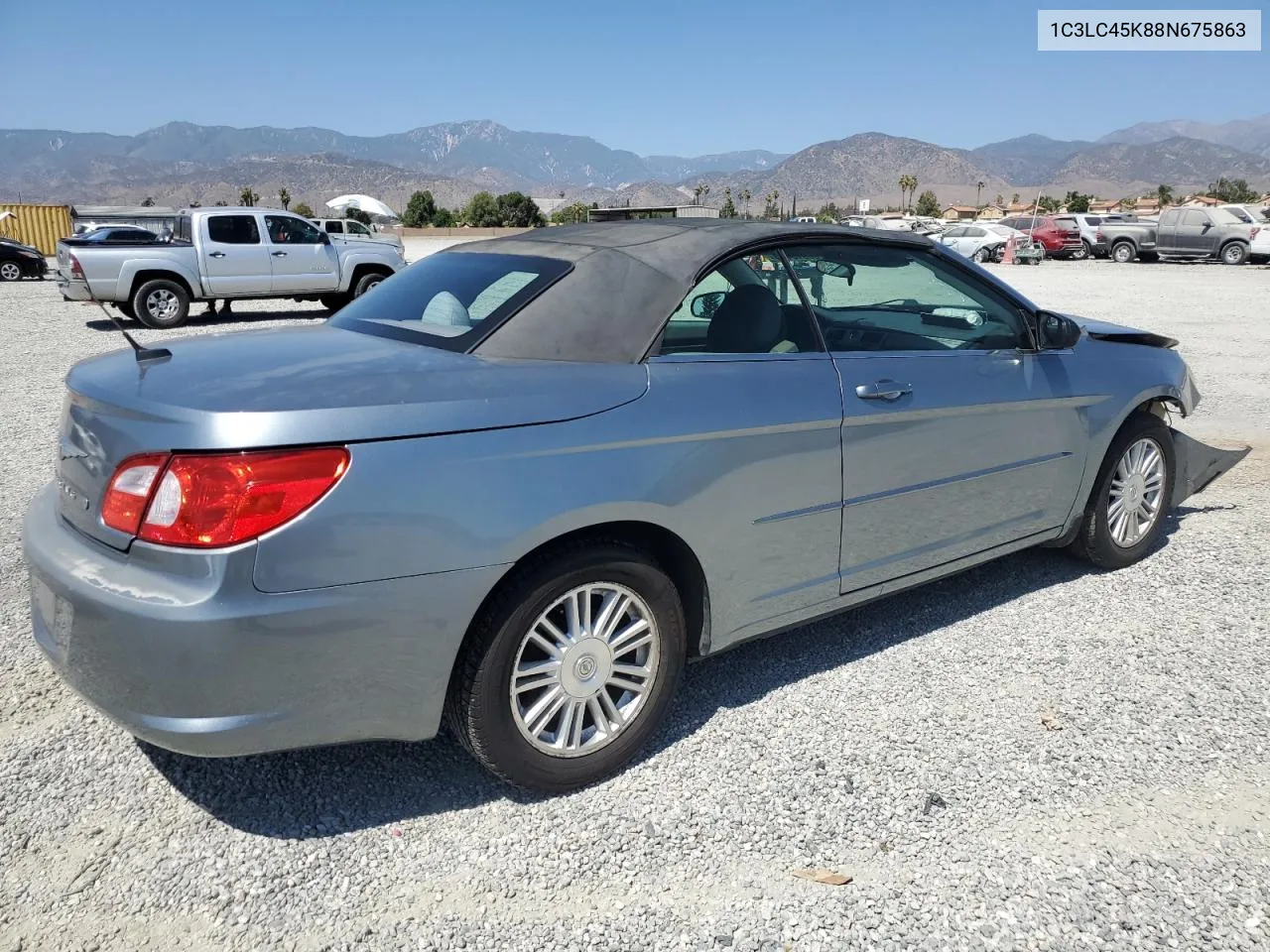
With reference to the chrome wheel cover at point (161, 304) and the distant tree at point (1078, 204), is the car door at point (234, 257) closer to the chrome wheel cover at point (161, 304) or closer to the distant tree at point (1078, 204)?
the chrome wheel cover at point (161, 304)

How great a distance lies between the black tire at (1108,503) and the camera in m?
4.29

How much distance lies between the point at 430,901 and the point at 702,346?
1806mm

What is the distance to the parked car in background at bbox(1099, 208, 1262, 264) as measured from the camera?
28516mm

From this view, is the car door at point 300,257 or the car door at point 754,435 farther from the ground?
the car door at point 300,257

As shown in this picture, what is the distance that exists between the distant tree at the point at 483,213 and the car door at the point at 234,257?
76011mm

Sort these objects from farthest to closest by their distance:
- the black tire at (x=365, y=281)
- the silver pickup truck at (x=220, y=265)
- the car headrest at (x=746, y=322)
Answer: the black tire at (x=365, y=281) < the silver pickup truck at (x=220, y=265) < the car headrest at (x=746, y=322)

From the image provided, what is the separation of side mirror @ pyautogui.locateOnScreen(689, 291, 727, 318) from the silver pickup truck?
39.9ft

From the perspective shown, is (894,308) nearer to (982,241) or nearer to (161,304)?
(161,304)

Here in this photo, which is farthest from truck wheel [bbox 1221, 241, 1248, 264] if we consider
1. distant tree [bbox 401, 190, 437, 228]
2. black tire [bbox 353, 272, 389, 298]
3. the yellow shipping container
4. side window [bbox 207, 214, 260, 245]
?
distant tree [bbox 401, 190, 437, 228]

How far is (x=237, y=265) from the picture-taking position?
14766 mm

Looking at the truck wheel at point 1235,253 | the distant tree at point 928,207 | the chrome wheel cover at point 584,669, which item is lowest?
the chrome wheel cover at point 584,669

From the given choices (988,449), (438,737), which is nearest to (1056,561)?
(988,449)

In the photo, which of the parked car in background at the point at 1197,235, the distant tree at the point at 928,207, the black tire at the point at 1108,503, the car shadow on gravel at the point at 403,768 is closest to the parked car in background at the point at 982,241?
the parked car in background at the point at 1197,235

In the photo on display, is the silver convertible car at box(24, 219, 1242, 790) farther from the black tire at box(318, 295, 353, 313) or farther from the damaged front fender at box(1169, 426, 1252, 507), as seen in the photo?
the black tire at box(318, 295, 353, 313)
